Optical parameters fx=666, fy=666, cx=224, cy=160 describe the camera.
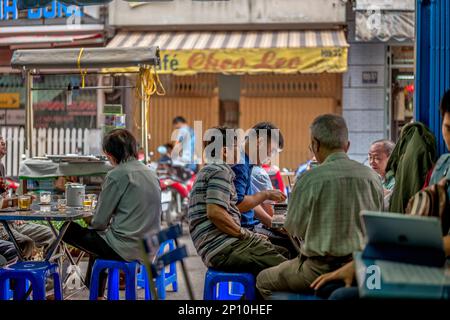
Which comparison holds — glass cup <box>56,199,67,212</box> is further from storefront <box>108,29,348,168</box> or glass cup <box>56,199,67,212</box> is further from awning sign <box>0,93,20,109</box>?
awning sign <box>0,93,20,109</box>

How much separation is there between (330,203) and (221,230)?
1225 millimetres

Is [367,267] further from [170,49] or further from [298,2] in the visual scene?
[298,2]

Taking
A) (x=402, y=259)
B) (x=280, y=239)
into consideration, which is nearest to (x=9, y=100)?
(x=280, y=239)

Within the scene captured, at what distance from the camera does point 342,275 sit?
3.59 meters

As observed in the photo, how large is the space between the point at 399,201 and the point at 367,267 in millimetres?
1319

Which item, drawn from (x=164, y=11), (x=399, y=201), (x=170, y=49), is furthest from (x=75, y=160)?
(x=164, y=11)

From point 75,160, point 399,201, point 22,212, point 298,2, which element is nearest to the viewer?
point 399,201

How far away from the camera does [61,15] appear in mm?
12469

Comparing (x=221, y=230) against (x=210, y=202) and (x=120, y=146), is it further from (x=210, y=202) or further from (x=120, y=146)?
(x=120, y=146)

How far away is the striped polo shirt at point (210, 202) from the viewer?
4742mm

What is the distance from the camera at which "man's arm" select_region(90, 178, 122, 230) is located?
5.26 m

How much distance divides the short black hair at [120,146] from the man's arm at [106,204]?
0.24 meters

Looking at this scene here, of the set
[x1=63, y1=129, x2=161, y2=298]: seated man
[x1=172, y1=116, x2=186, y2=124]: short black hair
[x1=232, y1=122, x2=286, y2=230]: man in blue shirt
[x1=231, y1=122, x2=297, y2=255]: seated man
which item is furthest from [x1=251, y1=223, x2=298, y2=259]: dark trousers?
[x1=172, y1=116, x2=186, y2=124]: short black hair
